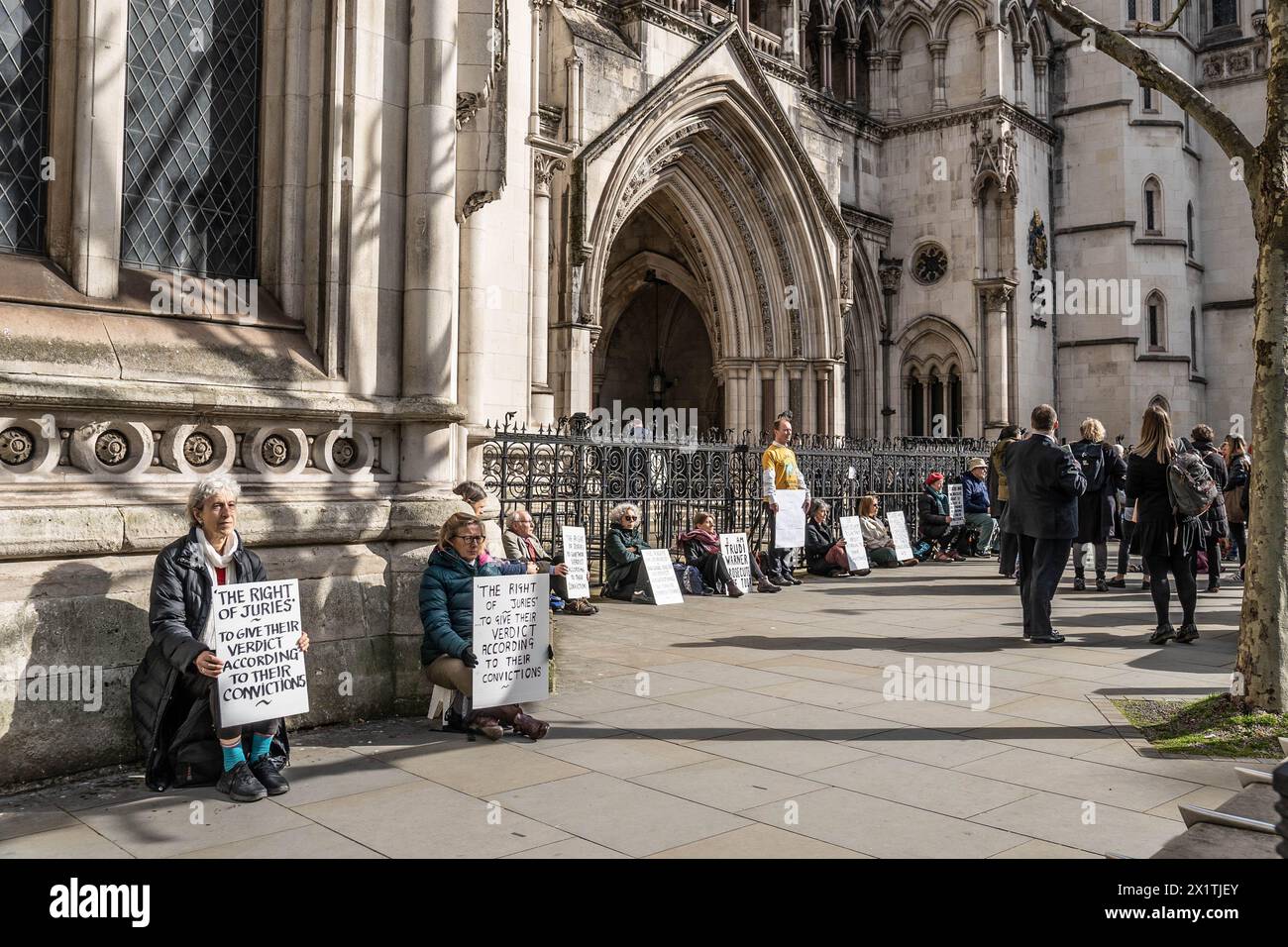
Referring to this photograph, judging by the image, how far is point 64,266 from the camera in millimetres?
5738

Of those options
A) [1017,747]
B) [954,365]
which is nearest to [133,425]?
[1017,747]

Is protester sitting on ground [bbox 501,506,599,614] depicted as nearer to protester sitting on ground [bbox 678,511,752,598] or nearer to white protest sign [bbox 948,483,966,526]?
protester sitting on ground [bbox 678,511,752,598]

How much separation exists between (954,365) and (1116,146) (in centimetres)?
786

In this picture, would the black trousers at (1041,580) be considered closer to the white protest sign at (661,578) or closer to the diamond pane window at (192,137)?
the white protest sign at (661,578)

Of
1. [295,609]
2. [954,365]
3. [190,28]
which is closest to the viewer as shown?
[295,609]

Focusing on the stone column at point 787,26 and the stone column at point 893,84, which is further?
the stone column at point 893,84

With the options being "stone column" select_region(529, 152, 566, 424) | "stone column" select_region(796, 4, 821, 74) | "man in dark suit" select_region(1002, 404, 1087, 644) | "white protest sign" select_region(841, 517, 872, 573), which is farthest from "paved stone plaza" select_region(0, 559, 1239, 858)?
"stone column" select_region(796, 4, 821, 74)

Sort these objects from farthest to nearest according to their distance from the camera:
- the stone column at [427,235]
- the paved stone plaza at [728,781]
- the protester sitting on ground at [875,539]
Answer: the protester sitting on ground at [875,539] < the stone column at [427,235] < the paved stone plaza at [728,781]

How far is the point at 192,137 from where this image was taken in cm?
634

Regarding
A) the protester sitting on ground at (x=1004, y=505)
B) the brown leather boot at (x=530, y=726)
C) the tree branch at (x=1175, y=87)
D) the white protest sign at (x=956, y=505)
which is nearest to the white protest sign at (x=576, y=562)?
the protester sitting on ground at (x=1004, y=505)

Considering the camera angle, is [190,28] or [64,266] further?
[190,28]

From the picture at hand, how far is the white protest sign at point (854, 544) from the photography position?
14.6m

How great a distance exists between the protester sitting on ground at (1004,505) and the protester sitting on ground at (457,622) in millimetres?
4787
